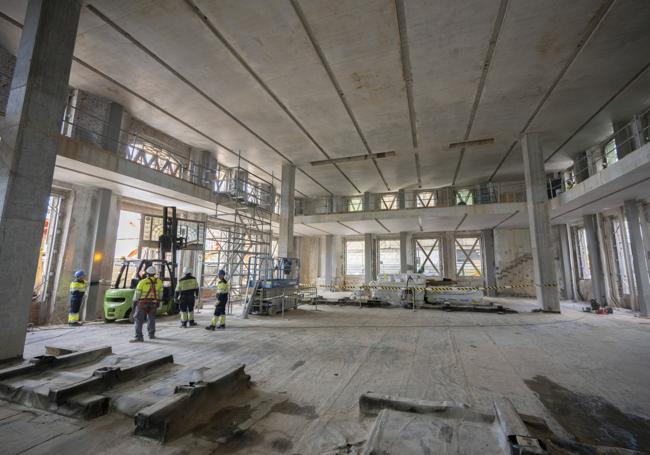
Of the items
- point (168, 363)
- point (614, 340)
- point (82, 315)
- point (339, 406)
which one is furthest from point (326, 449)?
point (82, 315)

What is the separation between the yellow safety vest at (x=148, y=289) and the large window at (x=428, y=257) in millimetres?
20240

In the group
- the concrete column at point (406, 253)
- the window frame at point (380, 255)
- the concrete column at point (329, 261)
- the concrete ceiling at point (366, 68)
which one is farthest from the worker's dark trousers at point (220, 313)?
the window frame at point (380, 255)

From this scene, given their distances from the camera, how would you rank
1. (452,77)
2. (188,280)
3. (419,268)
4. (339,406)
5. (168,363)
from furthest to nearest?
1. (419,268)
2. (452,77)
3. (188,280)
4. (168,363)
5. (339,406)

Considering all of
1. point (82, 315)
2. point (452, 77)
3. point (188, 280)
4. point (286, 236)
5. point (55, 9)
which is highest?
point (452, 77)

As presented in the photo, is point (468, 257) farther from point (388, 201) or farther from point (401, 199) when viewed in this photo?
point (388, 201)

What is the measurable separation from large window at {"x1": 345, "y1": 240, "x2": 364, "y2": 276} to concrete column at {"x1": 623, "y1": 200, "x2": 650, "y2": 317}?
17524 mm

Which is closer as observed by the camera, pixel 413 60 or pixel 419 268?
pixel 413 60

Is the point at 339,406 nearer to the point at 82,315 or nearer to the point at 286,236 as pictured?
the point at 82,315

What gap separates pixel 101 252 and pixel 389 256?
20493mm

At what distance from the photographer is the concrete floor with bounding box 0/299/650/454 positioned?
283cm

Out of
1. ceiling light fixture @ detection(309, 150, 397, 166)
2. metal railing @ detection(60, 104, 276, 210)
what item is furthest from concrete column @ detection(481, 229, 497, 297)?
metal railing @ detection(60, 104, 276, 210)

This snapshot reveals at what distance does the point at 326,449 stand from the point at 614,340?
8.41 meters

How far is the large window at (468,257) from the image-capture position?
74.6 ft

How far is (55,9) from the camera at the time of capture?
19.0ft
